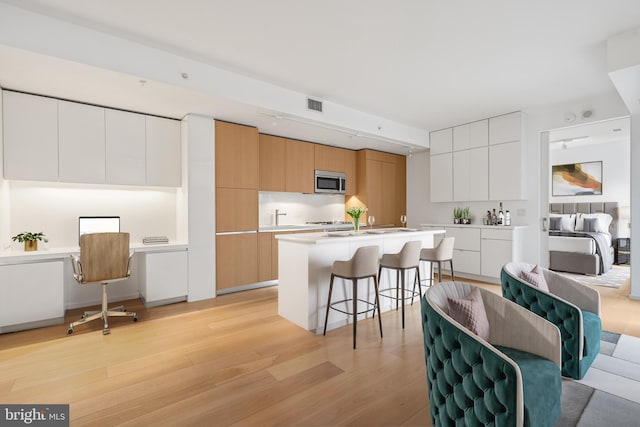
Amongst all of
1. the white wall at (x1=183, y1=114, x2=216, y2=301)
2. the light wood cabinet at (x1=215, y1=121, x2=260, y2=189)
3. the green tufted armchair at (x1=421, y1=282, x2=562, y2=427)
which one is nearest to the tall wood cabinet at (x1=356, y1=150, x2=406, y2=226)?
the light wood cabinet at (x1=215, y1=121, x2=260, y2=189)

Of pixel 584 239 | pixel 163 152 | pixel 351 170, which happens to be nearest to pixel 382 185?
pixel 351 170

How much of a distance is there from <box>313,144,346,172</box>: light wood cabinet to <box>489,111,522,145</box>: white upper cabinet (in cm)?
271

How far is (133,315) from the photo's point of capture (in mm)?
3443

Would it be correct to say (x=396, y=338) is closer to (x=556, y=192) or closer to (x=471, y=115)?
(x=471, y=115)

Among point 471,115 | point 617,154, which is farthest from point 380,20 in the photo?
point 617,154

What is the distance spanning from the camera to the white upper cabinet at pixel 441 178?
6.10m

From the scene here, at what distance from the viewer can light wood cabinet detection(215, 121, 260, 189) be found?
449cm

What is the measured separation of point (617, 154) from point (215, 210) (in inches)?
340

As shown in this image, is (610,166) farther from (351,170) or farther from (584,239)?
(351,170)

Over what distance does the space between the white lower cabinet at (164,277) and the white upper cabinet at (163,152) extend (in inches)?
40.2

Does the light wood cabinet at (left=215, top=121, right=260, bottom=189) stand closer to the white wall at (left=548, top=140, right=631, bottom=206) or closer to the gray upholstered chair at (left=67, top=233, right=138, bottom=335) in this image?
the gray upholstered chair at (left=67, top=233, right=138, bottom=335)

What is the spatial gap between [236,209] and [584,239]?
240 inches

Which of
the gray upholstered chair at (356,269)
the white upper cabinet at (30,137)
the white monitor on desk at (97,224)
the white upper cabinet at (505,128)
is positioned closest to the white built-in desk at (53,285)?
the white monitor on desk at (97,224)

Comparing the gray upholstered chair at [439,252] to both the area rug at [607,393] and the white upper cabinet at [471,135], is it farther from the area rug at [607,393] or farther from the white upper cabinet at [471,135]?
the white upper cabinet at [471,135]
